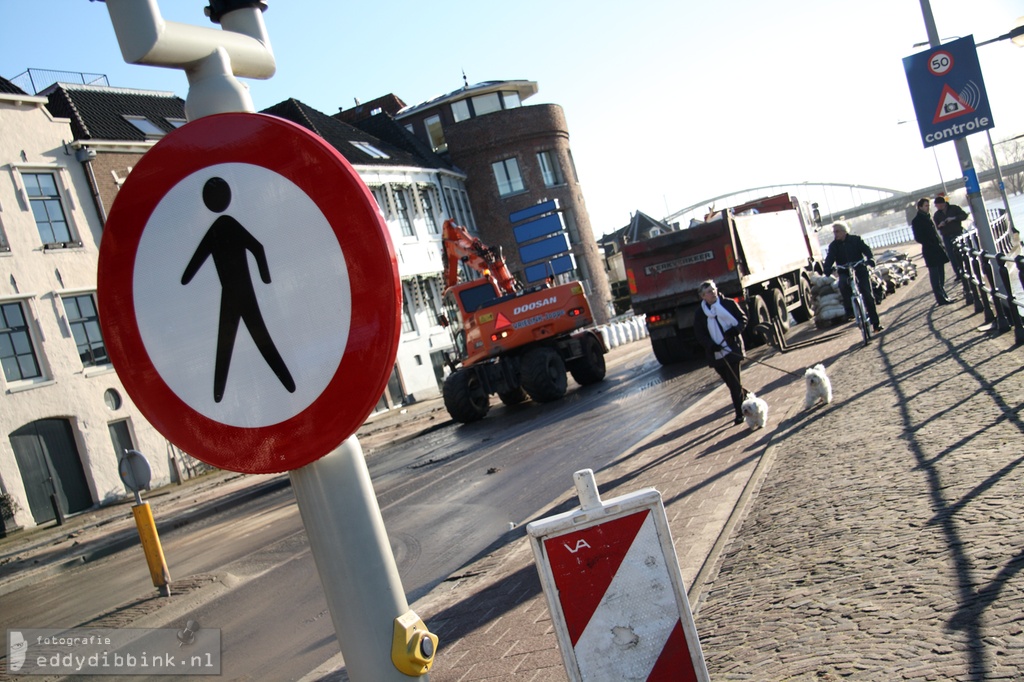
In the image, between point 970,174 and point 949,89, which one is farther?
point 970,174

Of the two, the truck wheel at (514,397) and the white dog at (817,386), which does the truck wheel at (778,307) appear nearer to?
the truck wheel at (514,397)

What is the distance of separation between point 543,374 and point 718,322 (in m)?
9.50

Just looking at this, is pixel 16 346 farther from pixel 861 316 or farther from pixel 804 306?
pixel 804 306

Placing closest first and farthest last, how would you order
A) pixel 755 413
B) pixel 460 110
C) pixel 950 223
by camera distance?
pixel 755 413 < pixel 950 223 < pixel 460 110

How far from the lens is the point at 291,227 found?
180 centimetres

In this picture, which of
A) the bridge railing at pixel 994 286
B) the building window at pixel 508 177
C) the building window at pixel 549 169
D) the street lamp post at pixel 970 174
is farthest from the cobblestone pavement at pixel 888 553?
the building window at pixel 549 169

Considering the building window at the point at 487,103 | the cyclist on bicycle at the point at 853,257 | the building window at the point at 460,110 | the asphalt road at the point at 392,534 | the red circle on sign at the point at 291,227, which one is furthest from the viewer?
the building window at the point at 487,103

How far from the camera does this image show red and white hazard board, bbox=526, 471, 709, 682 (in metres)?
3.07

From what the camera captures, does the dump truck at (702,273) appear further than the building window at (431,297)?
No

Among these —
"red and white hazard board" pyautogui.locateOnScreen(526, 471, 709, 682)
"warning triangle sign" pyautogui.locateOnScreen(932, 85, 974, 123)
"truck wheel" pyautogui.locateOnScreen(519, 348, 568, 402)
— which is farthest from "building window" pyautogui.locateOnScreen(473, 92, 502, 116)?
"red and white hazard board" pyautogui.locateOnScreen(526, 471, 709, 682)

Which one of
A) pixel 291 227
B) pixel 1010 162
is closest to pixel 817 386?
pixel 291 227

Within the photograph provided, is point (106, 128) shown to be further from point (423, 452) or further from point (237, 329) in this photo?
point (237, 329)

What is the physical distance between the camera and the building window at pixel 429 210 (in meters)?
45.3

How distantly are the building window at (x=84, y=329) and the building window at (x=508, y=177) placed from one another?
96.9 ft
